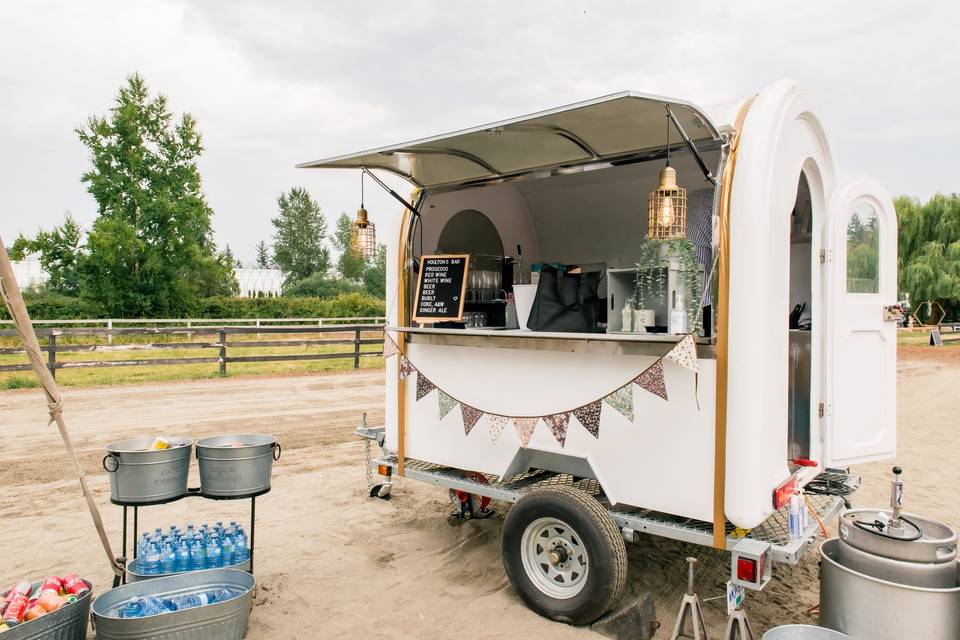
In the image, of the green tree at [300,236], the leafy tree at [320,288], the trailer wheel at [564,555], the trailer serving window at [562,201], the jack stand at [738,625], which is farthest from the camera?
the green tree at [300,236]

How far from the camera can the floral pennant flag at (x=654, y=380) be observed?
11.3ft

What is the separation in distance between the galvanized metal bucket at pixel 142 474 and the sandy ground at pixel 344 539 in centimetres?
93

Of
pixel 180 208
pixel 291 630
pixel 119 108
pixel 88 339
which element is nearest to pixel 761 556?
pixel 291 630

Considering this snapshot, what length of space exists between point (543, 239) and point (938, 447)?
6539 mm

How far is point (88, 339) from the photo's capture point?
20.9 metres

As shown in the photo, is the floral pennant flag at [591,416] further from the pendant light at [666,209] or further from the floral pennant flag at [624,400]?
the pendant light at [666,209]

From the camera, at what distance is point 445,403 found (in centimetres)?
455

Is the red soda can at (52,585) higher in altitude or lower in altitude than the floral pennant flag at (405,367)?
lower

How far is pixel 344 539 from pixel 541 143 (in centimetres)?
330

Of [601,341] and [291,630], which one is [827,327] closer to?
[601,341]

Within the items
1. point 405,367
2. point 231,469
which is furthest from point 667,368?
point 231,469

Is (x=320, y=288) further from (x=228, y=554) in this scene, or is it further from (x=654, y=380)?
(x=654, y=380)

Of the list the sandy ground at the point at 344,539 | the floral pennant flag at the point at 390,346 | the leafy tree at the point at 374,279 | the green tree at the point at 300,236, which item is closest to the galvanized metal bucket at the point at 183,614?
the sandy ground at the point at 344,539

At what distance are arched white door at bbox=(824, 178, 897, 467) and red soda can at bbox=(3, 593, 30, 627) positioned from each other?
4.29 metres
